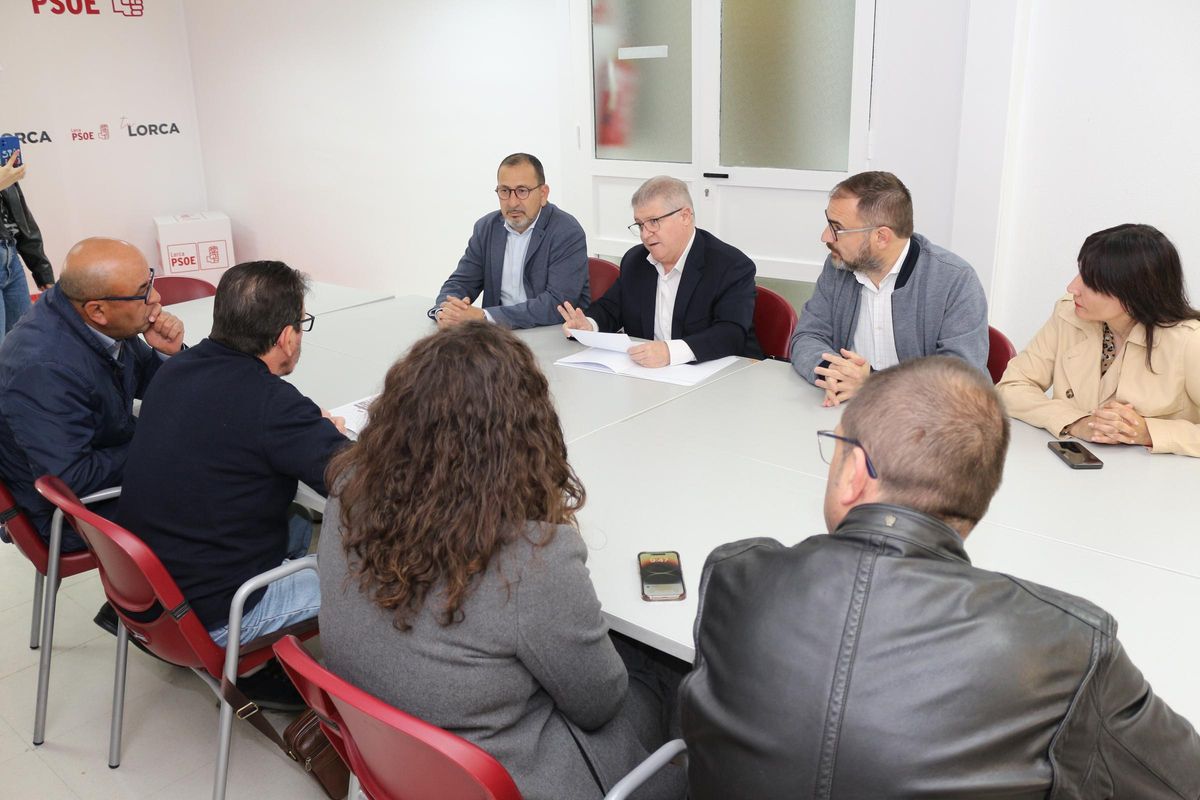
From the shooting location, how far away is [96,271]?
2596 mm

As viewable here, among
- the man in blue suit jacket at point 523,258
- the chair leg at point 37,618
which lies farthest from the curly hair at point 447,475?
the man in blue suit jacket at point 523,258

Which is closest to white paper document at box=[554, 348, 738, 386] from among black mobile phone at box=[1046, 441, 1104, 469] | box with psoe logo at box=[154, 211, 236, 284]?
black mobile phone at box=[1046, 441, 1104, 469]

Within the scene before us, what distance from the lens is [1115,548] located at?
73.6 inches

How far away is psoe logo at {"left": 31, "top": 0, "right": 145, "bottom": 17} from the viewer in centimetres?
706

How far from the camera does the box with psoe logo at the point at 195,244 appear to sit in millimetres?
7707

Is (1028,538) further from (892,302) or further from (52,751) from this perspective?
(52,751)

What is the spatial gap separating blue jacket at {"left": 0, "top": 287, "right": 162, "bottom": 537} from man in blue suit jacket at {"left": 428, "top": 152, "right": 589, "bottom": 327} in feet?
4.45

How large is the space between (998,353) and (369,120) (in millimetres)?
5110

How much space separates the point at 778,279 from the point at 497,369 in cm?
393

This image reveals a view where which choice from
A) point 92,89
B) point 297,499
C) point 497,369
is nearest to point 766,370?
point 297,499

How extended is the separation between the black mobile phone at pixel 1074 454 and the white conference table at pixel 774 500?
0.07 ft

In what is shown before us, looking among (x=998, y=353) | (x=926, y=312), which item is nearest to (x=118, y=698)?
(x=926, y=312)

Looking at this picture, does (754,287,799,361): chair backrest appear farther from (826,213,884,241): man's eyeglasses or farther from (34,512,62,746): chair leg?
(34,512,62,746): chair leg

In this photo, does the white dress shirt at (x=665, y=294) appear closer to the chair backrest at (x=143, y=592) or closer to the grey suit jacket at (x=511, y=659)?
the chair backrest at (x=143, y=592)
